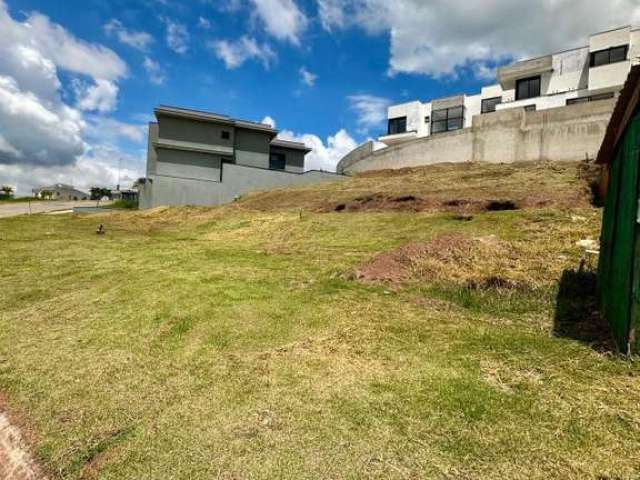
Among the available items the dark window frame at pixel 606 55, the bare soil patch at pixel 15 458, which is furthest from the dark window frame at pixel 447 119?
the bare soil patch at pixel 15 458

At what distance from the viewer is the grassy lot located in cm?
319

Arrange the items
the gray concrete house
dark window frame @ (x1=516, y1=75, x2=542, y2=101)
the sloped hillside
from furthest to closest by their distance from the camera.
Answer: dark window frame @ (x1=516, y1=75, x2=542, y2=101) < the gray concrete house < the sloped hillside

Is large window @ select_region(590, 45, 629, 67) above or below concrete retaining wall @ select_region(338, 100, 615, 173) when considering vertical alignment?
above

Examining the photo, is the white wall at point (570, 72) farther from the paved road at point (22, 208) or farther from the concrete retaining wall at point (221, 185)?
the paved road at point (22, 208)

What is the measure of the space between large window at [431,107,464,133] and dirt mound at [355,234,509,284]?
107 ft

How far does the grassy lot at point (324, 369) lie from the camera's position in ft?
10.5

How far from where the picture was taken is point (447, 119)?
3916 cm

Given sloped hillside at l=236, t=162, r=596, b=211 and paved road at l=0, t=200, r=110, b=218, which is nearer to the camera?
sloped hillside at l=236, t=162, r=596, b=211

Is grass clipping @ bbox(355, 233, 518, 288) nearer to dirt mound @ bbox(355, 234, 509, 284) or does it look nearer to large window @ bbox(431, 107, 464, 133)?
dirt mound @ bbox(355, 234, 509, 284)

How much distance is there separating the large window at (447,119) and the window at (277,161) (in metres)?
16.0

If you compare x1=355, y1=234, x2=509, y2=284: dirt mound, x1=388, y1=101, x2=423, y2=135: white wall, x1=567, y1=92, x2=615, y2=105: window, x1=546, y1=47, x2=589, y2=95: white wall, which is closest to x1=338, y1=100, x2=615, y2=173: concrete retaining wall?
x1=567, y1=92, x2=615, y2=105: window

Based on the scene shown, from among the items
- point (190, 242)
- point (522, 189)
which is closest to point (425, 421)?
point (190, 242)

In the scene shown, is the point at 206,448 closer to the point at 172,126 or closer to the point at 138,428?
the point at 138,428

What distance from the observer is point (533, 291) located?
22.6ft
